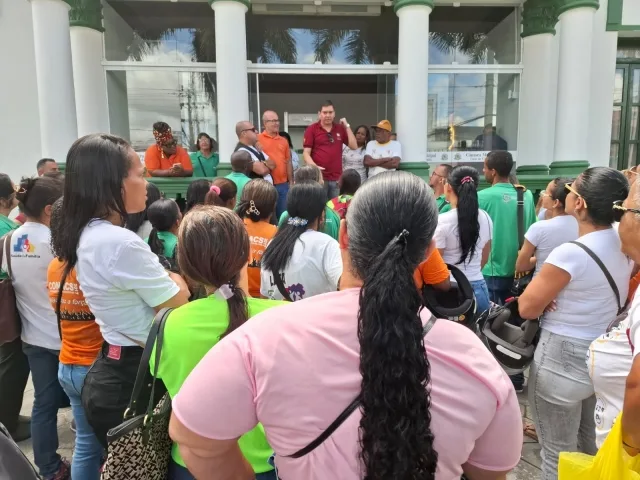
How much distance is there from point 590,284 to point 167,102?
303 inches

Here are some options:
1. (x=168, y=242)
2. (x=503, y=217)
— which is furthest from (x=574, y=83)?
(x=168, y=242)

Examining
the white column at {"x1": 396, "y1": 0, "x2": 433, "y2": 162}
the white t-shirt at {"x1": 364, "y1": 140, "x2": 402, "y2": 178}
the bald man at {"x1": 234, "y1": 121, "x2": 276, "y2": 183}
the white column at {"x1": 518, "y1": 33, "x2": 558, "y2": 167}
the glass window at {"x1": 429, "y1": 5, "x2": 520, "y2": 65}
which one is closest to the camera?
the bald man at {"x1": 234, "y1": 121, "x2": 276, "y2": 183}

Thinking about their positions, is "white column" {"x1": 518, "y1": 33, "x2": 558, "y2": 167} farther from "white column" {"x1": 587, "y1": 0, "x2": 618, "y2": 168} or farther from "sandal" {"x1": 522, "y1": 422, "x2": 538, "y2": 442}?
"sandal" {"x1": 522, "y1": 422, "x2": 538, "y2": 442}

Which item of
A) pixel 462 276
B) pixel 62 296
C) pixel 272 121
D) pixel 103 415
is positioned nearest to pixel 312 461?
pixel 103 415

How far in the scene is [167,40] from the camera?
830 cm

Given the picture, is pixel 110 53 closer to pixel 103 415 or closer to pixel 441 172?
pixel 441 172

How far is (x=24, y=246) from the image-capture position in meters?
2.70

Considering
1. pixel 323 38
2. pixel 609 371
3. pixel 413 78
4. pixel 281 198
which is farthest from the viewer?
pixel 323 38

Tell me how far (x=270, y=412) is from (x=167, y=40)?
8730 millimetres

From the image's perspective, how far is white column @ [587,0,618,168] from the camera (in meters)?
7.98

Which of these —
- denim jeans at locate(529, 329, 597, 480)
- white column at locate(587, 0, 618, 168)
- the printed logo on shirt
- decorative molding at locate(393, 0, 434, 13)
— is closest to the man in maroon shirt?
decorative molding at locate(393, 0, 434, 13)

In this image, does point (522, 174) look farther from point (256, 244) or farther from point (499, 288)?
point (256, 244)

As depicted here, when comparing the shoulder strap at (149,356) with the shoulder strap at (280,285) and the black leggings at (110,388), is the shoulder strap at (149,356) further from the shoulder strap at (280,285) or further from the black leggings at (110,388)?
the shoulder strap at (280,285)

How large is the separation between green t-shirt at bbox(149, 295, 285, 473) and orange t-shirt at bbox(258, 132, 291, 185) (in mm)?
4430
